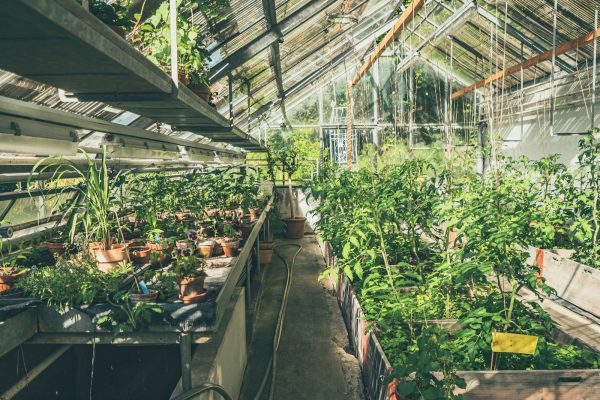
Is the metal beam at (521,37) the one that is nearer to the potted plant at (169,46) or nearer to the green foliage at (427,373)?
the potted plant at (169,46)

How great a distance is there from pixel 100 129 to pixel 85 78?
0.59m

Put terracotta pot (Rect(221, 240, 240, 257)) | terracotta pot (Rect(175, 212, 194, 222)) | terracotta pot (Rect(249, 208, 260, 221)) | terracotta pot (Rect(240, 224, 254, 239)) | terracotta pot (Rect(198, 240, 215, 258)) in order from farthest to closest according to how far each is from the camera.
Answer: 1. terracotta pot (Rect(249, 208, 260, 221))
2. terracotta pot (Rect(175, 212, 194, 222))
3. terracotta pot (Rect(240, 224, 254, 239))
4. terracotta pot (Rect(221, 240, 240, 257))
5. terracotta pot (Rect(198, 240, 215, 258))

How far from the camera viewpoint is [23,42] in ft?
3.57

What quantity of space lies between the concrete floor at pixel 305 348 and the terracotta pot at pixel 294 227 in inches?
118

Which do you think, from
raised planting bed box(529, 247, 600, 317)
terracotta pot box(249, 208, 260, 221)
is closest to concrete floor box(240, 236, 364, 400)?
terracotta pot box(249, 208, 260, 221)

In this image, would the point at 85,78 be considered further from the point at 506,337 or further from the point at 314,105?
the point at 314,105

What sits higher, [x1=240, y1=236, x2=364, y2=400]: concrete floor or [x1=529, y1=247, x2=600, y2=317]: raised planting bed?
[x1=529, y1=247, x2=600, y2=317]: raised planting bed

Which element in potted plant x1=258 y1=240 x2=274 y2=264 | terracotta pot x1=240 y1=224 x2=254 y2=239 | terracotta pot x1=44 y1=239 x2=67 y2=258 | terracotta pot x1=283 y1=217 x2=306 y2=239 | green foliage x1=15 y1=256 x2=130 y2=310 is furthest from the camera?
terracotta pot x1=283 y1=217 x2=306 y2=239

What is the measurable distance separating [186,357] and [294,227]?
23.3 feet

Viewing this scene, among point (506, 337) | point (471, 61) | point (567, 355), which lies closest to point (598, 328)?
point (567, 355)

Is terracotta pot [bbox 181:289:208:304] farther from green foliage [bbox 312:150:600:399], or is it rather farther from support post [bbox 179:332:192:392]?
green foliage [bbox 312:150:600:399]

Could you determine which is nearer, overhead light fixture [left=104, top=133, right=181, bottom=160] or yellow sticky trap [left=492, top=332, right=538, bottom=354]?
yellow sticky trap [left=492, top=332, right=538, bottom=354]

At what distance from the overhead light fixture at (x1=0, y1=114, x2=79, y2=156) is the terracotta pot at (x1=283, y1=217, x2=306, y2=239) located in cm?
719

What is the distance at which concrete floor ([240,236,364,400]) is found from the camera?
321 centimetres
